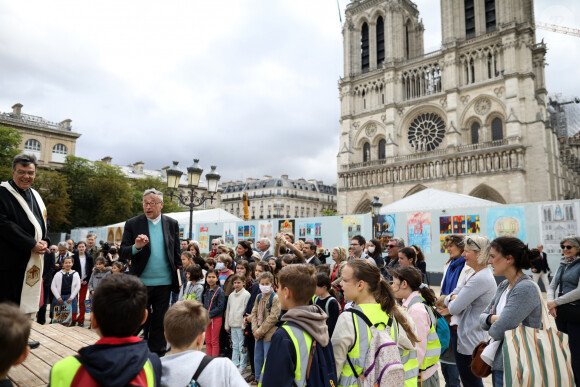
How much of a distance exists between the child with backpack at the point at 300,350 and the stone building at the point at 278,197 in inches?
2292

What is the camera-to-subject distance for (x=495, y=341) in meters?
3.04

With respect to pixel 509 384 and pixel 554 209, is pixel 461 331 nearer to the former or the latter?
pixel 509 384

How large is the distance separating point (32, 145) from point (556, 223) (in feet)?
155

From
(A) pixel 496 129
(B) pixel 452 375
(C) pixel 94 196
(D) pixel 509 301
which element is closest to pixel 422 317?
(D) pixel 509 301

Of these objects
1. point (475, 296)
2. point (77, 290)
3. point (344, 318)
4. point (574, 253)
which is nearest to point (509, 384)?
point (475, 296)

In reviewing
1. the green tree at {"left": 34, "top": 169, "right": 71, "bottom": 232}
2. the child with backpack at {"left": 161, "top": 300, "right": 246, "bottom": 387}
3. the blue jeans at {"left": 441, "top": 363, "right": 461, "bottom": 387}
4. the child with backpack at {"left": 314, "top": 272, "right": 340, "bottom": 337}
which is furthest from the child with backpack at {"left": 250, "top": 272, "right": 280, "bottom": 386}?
the green tree at {"left": 34, "top": 169, "right": 71, "bottom": 232}

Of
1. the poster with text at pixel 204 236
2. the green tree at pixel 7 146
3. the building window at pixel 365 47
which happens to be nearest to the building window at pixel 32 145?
the green tree at pixel 7 146

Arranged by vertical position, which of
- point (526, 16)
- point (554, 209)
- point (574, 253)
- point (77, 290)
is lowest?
point (77, 290)

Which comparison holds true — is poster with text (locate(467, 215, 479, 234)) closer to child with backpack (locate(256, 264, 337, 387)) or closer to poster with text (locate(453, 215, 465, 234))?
poster with text (locate(453, 215, 465, 234))

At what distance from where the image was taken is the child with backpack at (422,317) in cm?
323

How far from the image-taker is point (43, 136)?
41.2 metres

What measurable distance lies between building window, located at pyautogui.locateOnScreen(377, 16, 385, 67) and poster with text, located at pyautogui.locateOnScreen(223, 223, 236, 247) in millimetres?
30752

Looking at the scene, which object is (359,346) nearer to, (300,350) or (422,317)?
(300,350)

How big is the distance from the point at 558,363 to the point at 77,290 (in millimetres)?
8701
